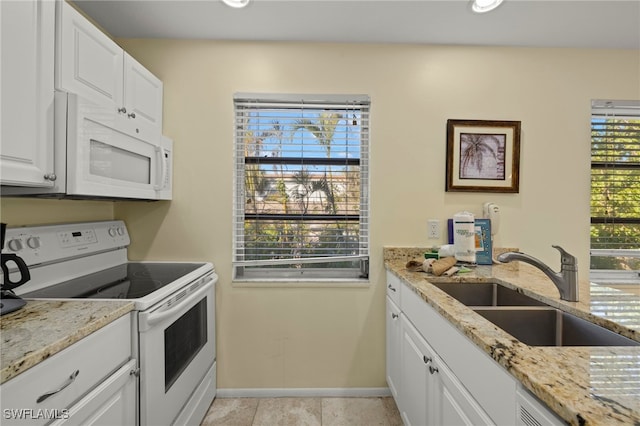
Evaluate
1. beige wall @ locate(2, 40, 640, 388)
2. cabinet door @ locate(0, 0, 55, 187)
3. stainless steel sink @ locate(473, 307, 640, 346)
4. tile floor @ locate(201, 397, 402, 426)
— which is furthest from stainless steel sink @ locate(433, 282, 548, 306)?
cabinet door @ locate(0, 0, 55, 187)

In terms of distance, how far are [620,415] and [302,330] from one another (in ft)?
5.64

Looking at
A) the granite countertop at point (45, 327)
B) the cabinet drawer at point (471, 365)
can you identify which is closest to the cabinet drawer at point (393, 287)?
the cabinet drawer at point (471, 365)

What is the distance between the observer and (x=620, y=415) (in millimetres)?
515

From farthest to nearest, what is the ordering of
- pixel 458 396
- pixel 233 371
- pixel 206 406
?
1. pixel 233 371
2. pixel 206 406
3. pixel 458 396

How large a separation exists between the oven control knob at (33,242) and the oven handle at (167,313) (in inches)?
25.2

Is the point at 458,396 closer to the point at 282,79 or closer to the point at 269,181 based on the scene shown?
the point at 269,181

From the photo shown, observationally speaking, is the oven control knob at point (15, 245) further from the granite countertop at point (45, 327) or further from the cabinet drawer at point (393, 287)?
the cabinet drawer at point (393, 287)

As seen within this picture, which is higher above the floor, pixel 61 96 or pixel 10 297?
pixel 61 96

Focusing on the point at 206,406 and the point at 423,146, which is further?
the point at 423,146

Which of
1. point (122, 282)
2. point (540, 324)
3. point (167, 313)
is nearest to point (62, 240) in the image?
point (122, 282)

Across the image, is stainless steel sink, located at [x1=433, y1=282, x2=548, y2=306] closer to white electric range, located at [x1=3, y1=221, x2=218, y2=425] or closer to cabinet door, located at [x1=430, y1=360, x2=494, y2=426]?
cabinet door, located at [x1=430, y1=360, x2=494, y2=426]

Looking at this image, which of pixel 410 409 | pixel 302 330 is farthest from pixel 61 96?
pixel 410 409

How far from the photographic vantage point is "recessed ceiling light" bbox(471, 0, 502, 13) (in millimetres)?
1617

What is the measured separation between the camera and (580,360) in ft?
2.33
